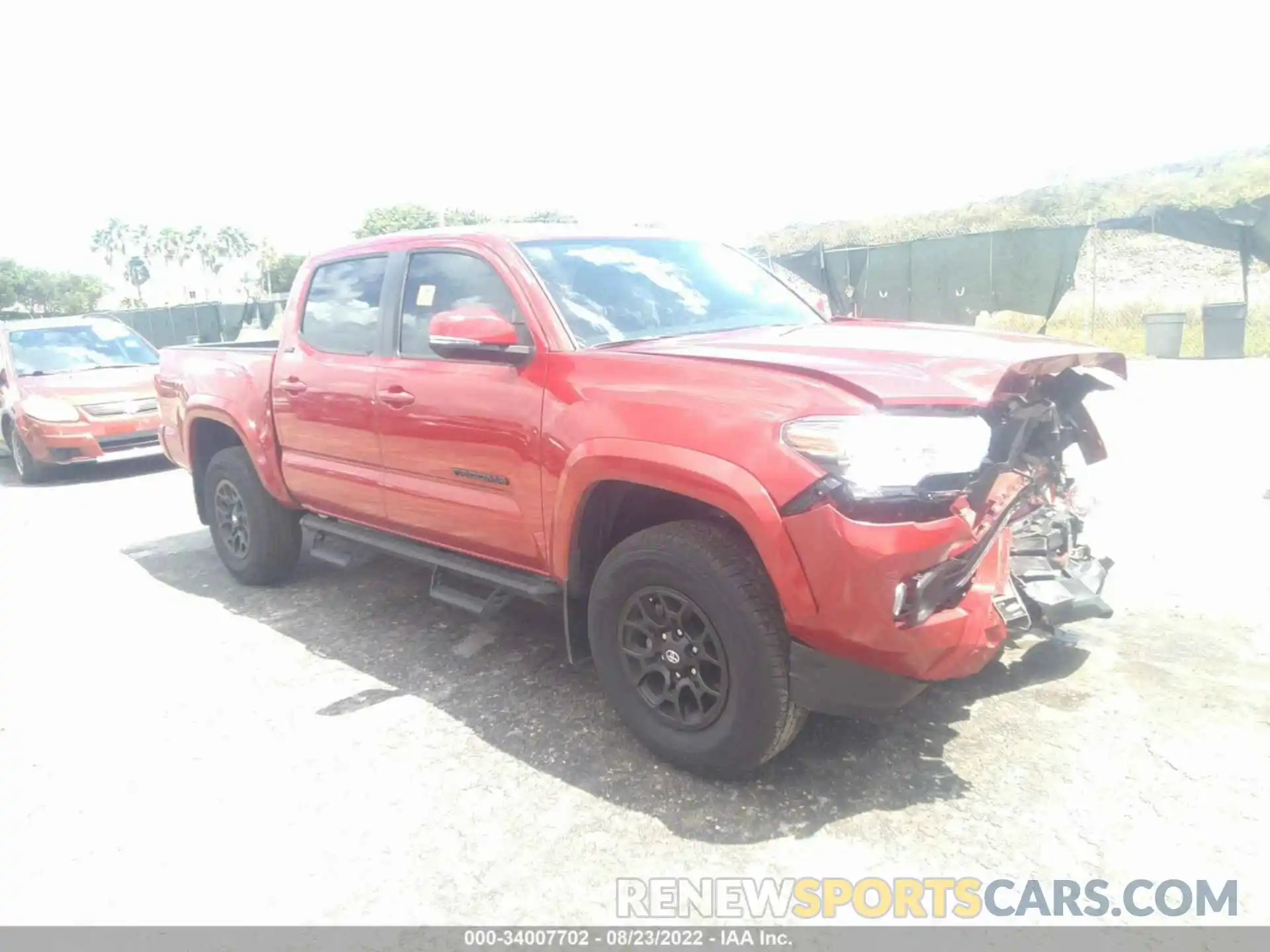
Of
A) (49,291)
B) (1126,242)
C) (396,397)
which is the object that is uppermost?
(49,291)

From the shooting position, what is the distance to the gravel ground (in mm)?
2809

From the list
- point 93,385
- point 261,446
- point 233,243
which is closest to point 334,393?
point 261,446

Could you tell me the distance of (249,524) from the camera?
5.54 m

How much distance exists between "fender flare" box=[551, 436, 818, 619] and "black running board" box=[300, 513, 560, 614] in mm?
223

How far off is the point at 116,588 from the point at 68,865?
324cm

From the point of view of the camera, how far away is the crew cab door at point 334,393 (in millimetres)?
4551

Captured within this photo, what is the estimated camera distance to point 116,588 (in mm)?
5855

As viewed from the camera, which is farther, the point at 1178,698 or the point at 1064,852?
the point at 1178,698

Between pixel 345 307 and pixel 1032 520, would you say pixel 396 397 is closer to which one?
pixel 345 307

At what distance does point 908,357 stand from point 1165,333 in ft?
43.7

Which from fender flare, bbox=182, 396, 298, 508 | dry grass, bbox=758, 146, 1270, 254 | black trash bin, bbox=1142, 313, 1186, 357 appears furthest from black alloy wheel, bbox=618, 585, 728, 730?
dry grass, bbox=758, 146, 1270, 254

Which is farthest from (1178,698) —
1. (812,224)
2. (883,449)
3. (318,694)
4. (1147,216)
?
(812,224)

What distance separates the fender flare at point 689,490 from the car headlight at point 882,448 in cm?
21
